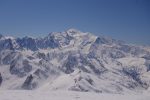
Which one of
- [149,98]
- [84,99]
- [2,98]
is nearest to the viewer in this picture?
[2,98]

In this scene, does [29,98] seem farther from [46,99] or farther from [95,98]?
[95,98]

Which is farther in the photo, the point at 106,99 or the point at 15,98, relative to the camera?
the point at 106,99

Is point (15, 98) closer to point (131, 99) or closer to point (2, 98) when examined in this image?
point (2, 98)

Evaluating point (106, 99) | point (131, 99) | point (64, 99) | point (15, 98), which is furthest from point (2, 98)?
point (131, 99)

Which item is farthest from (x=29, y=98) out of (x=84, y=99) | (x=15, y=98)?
(x=84, y=99)

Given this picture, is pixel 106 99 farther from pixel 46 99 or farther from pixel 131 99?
pixel 46 99

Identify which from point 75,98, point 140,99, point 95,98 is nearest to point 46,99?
point 75,98

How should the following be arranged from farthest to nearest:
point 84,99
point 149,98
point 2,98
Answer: point 149,98 → point 84,99 → point 2,98

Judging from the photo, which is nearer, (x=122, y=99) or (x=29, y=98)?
(x=29, y=98)
